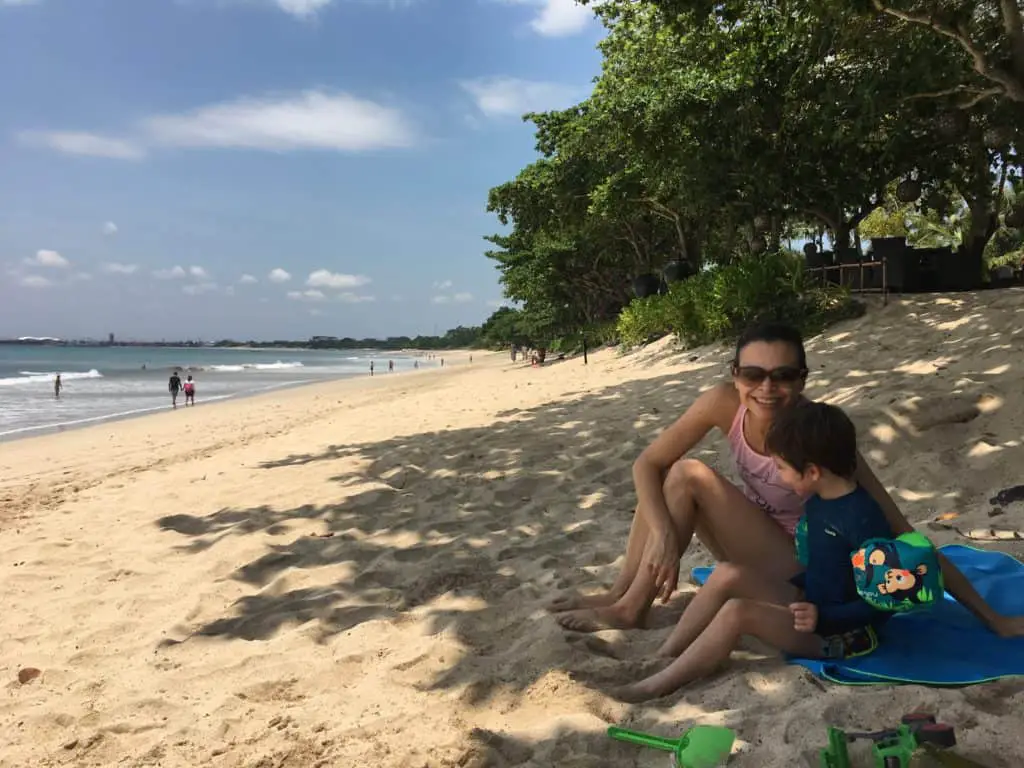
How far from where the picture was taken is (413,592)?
329 cm

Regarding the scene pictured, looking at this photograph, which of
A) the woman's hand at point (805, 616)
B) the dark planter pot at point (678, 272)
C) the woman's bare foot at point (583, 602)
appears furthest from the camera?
the dark planter pot at point (678, 272)

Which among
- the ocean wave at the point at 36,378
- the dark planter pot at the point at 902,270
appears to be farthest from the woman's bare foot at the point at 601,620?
the ocean wave at the point at 36,378

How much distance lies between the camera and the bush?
10.5 m

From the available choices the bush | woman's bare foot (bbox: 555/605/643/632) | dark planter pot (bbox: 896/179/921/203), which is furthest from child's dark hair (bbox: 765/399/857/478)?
dark planter pot (bbox: 896/179/921/203)

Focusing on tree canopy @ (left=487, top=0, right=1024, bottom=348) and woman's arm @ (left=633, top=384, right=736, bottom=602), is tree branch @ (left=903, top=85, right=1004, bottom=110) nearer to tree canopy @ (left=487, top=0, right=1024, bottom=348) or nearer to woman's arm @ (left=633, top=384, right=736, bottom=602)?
tree canopy @ (left=487, top=0, right=1024, bottom=348)

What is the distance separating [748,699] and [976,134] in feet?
41.3

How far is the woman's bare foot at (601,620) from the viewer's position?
2646mm

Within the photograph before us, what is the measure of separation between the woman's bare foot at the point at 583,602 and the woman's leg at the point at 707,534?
0.28 feet

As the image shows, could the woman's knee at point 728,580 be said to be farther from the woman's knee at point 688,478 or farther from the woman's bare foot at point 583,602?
the woman's bare foot at point 583,602

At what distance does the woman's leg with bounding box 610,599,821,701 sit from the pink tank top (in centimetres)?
39

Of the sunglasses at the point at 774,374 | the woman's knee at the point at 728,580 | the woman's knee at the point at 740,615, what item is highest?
the sunglasses at the point at 774,374

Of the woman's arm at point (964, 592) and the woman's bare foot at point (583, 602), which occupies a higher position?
the woman's arm at point (964, 592)

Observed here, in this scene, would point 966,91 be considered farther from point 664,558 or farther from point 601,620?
point 601,620

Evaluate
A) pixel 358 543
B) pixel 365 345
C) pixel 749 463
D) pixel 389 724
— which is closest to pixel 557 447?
pixel 358 543
